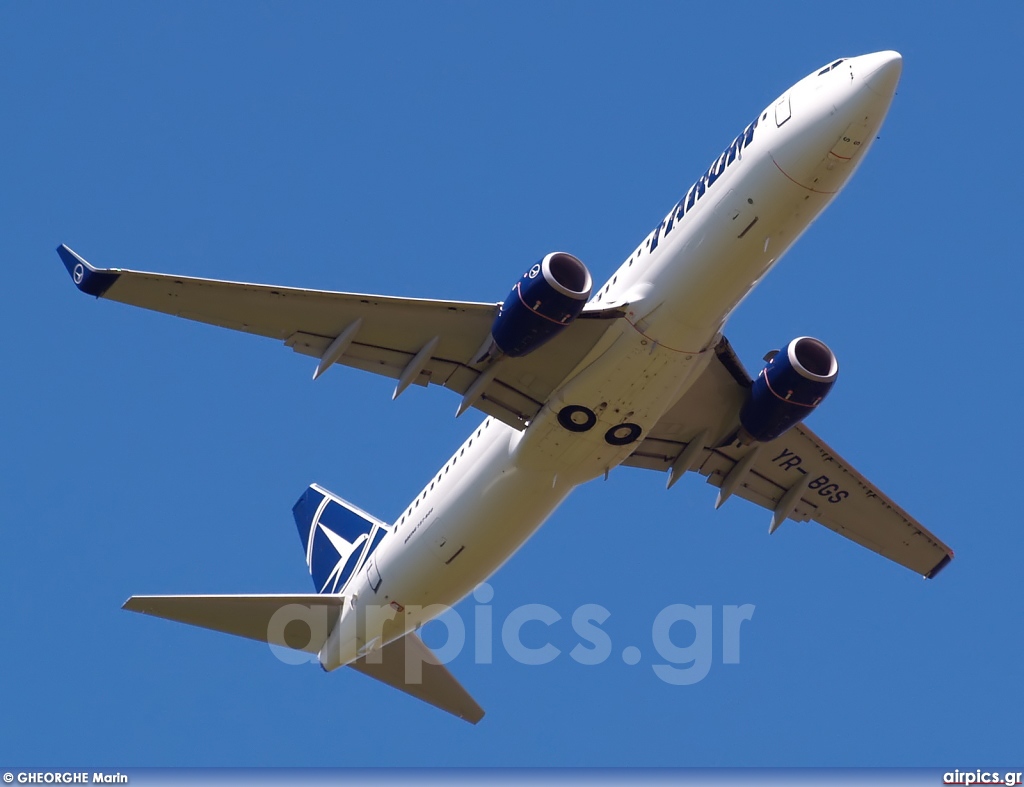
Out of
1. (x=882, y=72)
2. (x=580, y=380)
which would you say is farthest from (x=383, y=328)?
(x=882, y=72)

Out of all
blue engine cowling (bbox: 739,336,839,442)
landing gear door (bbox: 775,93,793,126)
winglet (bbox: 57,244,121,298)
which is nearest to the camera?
winglet (bbox: 57,244,121,298)

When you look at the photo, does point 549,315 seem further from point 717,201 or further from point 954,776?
point 954,776

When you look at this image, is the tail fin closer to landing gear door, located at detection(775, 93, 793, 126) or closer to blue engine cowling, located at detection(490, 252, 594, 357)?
blue engine cowling, located at detection(490, 252, 594, 357)

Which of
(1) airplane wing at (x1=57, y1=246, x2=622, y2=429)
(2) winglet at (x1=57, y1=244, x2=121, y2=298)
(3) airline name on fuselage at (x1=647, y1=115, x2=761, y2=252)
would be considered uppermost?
(3) airline name on fuselage at (x1=647, y1=115, x2=761, y2=252)

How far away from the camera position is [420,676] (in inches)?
1578

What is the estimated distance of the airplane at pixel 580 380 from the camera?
31016 millimetres

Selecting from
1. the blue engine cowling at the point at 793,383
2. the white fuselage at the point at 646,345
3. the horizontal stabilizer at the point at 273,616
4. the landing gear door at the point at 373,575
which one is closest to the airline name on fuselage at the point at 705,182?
the white fuselage at the point at 646,345

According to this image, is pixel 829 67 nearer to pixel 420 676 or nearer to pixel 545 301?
pixel 545 301

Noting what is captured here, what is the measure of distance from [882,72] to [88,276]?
16165 millimetres

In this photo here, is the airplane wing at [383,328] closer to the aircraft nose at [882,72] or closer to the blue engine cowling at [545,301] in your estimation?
the blue engine cowling at [545,301]

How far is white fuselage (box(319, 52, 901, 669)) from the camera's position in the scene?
3062 centimetres

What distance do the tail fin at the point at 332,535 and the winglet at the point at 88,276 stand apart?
10832 millimetres

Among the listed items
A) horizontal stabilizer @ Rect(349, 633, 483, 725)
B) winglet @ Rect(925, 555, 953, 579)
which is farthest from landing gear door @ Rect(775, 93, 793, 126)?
horizontal stabilizer @ Rect(349, 633, 483, 725)

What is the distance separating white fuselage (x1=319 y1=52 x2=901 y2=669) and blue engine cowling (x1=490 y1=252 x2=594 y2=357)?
127 centimetres
